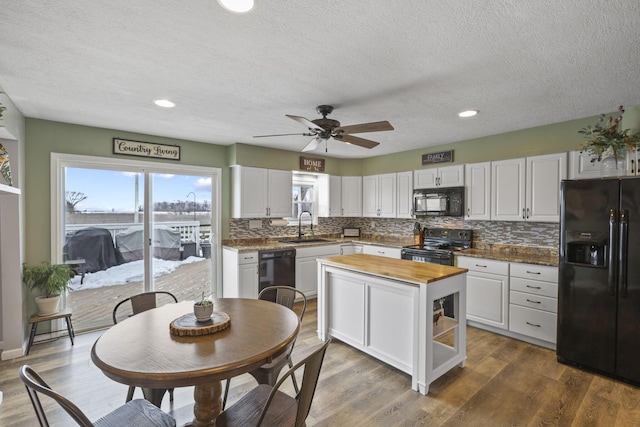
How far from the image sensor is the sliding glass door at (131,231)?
3687 mm

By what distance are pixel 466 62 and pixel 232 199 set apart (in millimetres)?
3673

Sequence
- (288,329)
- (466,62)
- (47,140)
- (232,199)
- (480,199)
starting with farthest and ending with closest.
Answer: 1. (232,199)
2. (480,199)
3. (47,140)
4. (466,62)
5. (288,329)

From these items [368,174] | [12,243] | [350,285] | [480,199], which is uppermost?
[368,174]

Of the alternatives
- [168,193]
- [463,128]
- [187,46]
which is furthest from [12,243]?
[463,128]

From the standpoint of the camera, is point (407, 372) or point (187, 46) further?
point (407, 372)

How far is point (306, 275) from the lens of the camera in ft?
16.1

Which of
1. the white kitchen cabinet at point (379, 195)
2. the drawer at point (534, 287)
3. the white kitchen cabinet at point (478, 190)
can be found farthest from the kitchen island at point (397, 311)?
the white kitchen cabinet at point (379, 195)

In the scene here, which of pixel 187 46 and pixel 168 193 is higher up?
pixel 187 46

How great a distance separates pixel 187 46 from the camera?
6.19ft

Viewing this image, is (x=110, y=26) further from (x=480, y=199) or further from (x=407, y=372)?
(x=480, y=199)

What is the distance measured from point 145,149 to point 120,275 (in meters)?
1.67

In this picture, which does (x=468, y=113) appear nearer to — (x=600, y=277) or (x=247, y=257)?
(x=600, y=277)

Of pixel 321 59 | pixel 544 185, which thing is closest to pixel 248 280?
pixel 321 59

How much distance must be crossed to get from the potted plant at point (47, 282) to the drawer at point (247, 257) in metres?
1.87
